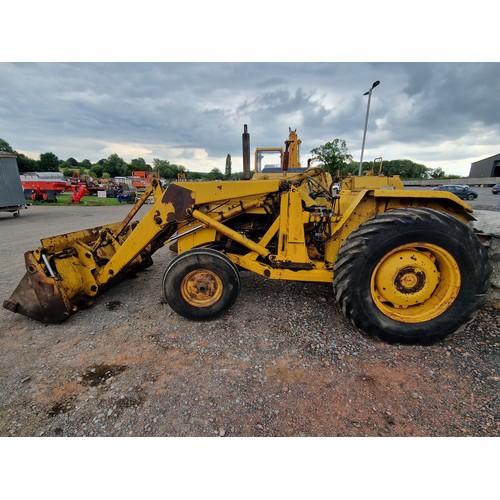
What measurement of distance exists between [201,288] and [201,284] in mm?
51

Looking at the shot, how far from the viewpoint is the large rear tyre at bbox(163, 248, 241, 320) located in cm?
305

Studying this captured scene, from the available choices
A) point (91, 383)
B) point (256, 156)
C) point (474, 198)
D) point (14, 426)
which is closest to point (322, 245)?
point (91, 383)

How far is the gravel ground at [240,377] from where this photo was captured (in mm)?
1874

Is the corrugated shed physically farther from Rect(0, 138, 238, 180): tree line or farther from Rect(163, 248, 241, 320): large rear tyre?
Rect(0, 138, 238, 180): tree line

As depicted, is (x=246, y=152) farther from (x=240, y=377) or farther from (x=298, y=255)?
(x=240, y=377)

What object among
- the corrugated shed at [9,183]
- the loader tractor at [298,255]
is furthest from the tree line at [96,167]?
the loader tractor at [298,255]

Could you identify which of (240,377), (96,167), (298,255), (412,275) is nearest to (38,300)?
(240,377)

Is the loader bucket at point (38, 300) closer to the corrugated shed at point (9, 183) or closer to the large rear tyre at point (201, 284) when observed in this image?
the large rear tyre at point (201, 284)

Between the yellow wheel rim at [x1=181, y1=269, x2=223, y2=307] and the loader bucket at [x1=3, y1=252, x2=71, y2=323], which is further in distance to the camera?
the yellow wheel rim at [x1=181, y1=269, x2=223, y2=307]

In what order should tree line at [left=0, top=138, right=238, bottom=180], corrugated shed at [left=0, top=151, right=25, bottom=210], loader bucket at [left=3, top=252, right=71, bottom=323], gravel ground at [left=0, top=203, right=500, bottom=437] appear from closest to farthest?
1. gravel ground at [left=0, top=203, right=500, bottom=437]
2. loader bucket at [left=3, top=252, right=71, bottom=323]
3. corrugated shed at [left=0, top=151, right=25, bottom=210]
4. tree line at [left=0, top=138, right=238, bottom=180]

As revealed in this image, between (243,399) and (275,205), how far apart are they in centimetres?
225

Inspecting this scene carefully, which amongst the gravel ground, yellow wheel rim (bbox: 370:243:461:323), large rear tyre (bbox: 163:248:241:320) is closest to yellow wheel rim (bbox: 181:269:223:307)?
large rear tyre (bbox: 163:248:241:320)

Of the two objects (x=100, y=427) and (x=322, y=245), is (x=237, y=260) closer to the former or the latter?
(x=322, y=245)

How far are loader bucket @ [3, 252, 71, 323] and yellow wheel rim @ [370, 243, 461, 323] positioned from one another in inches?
134
